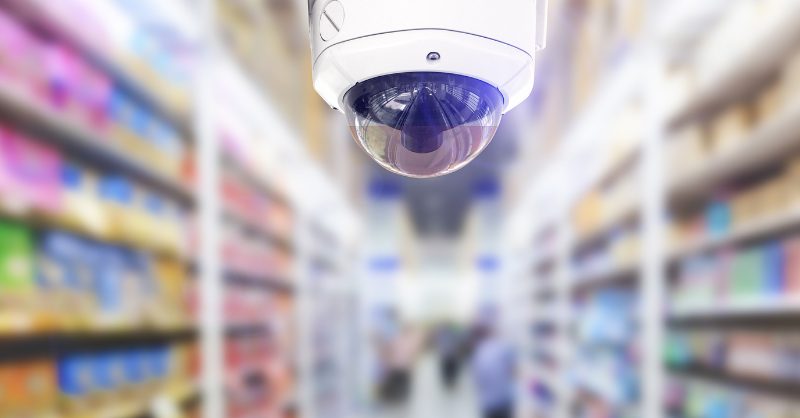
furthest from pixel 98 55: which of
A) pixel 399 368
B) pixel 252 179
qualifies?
pixel 399 368

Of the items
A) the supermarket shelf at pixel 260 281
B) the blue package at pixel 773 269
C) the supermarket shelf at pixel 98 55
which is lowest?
the blue package at pixel 773 269

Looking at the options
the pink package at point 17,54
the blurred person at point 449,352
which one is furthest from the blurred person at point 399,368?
the pink package at point 17,54

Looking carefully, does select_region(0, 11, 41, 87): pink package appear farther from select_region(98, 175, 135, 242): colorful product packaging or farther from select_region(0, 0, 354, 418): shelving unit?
select_region(98, 175, 135, 242): colorful product packaging

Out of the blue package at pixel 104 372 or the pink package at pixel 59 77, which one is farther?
the blue package at pixel 104 372

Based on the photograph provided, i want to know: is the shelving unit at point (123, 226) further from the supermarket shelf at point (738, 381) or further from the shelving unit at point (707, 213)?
the supermarket shelf at point (738, 381)

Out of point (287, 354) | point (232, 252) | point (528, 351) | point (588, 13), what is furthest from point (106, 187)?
point (528, 351)

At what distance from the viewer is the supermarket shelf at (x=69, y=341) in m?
1.92

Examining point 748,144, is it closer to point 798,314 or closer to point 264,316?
point 798,314

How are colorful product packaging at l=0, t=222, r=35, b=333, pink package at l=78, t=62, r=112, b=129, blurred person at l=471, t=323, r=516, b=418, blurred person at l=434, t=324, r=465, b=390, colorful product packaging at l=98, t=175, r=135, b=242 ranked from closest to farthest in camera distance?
colorful product packaging at l=0, t=222, r=35, b=333, pink package at l=78, t=62, r=112, b=129, colorful product packaging at l=98, t=175, r=135, b=242, blurred person at l=471, t=323, r=516, b=418, blurred person at l=434, t=324, r=465, b=390

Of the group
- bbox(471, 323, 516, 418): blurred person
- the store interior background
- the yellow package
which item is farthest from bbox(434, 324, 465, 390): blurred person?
the yellow package

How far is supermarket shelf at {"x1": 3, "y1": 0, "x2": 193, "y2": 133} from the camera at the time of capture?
1.77 meters

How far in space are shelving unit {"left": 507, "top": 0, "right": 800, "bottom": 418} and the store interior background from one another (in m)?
0.01

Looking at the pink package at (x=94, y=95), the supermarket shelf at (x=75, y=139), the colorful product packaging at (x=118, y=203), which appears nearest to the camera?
the supermarket shelf at (x=75, y=139)

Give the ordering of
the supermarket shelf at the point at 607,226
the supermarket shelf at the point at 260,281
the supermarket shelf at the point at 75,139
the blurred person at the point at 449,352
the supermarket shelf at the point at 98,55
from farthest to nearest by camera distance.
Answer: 1. the blurred person at the point at 449,352
2. the supermarket shelf at the point at 260,281
3. the supermarket shelf at the point at 607,226
4. the supermarket shelf at the point at 98,55
5. the supermarket shelf at the point at 75,139
